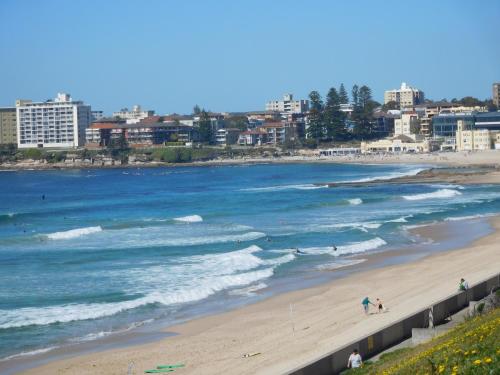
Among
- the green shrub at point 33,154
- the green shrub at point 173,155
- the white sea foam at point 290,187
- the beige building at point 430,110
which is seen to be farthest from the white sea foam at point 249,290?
the green shrub at point 33,154

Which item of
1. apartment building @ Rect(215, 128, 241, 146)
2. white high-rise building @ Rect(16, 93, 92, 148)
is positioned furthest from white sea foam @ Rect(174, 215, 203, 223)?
white high-rise building @ Rect(16, 93, 92, 148)

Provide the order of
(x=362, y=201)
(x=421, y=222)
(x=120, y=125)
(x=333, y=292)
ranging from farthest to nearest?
(x=120, y=125) → (x=362, y=201) → (x=421, y=222) → (x=333, y=292)

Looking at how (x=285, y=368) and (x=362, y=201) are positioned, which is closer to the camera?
(x=285, y=368)

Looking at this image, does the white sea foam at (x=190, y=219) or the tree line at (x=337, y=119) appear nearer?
the white sea foam at (x=190, y=219)

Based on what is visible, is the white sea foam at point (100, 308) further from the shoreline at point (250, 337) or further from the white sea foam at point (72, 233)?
the white sea foam at point (72, 233)

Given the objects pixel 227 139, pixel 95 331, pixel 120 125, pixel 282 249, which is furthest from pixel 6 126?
pixel 95 331

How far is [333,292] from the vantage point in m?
25.8

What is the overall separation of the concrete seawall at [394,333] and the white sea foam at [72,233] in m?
24.5

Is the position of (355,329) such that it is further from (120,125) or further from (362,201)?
(120,125)

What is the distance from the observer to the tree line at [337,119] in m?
140

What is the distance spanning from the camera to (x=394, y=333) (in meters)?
17.3

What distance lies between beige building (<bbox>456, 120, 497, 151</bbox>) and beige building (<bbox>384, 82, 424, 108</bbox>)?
212 feet

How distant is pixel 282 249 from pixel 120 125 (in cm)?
11911

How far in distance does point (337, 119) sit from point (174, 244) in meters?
105
